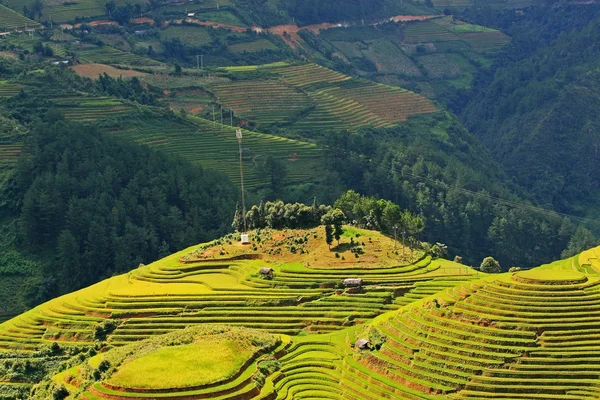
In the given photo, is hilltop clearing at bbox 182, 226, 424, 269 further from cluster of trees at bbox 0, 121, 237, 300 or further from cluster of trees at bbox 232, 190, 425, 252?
cluster of trees at bbox 0, 121, 237, 300

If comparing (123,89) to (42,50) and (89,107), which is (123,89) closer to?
(89,107)

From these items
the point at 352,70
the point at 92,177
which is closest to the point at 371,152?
the point at 92,177

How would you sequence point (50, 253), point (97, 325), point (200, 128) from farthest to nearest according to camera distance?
point (200, 128)
point (50, 253)
point (97, 325)

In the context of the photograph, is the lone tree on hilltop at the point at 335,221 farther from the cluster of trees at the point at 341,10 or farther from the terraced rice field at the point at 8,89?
the cluster of trees at the point at 341,10

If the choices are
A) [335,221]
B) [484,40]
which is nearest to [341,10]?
[484,40]

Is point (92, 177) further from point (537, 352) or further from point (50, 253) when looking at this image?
point (537, 352)

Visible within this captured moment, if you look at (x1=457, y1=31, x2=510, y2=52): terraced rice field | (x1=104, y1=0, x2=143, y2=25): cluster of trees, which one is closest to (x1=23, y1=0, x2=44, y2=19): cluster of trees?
(x1=104, y1=0, x2=143, y2=25): cluster of trees
